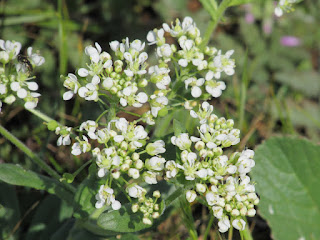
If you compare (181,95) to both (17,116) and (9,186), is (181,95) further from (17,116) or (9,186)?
(17,116)

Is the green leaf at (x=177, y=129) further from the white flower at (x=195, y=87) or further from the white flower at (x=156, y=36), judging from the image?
the white flower at (x=156, y=36)

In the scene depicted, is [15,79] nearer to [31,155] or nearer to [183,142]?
[31,155]

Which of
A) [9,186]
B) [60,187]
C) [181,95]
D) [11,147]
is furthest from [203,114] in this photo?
[11,147]

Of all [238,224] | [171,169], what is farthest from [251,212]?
[171,169]

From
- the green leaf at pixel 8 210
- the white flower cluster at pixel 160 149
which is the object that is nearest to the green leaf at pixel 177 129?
the white flower cluster at pixel 160 149

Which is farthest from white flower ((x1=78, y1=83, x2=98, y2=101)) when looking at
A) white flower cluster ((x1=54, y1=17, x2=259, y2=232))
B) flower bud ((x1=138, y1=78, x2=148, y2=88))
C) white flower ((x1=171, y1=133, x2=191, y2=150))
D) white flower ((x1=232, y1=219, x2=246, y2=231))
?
white flower ((x1=232, y1=219, x2=246, y2=231))

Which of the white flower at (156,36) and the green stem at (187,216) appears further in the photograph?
the white flower at (156,36)
